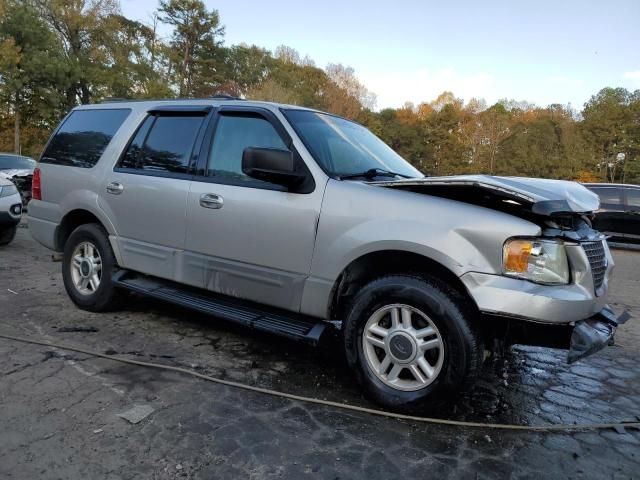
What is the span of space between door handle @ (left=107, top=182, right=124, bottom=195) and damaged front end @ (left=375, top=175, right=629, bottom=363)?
8.88 feet

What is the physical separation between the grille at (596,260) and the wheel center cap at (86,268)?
4171mm

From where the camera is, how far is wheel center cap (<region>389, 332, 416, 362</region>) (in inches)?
115

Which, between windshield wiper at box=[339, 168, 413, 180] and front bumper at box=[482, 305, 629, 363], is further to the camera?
windshield wiper at box=[339, 168, 413, 180]

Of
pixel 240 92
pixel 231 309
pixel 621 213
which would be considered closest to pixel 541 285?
pixel 231 309

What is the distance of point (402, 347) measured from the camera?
294 cm

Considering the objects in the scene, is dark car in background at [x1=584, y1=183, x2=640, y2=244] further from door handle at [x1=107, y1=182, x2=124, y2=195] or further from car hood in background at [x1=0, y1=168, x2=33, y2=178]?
car hood in background at [x1=0, y1=168, x2=33, y2=178]

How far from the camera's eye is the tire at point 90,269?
179 inches

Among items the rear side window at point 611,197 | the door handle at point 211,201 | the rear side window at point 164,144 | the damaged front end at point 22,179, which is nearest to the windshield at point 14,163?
the damaged front end at point 22,179

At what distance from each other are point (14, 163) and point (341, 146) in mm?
12240

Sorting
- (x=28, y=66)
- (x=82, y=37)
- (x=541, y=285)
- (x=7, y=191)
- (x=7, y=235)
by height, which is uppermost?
(x=82, y=37)

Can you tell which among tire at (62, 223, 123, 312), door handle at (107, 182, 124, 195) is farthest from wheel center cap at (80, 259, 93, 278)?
door handle at (107, 182, 124, 195)

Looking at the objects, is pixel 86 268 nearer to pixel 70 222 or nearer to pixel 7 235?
pixel 70 222

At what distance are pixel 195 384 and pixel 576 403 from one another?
2606mm

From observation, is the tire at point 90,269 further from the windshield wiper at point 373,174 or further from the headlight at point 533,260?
the headlight at point 533,260
